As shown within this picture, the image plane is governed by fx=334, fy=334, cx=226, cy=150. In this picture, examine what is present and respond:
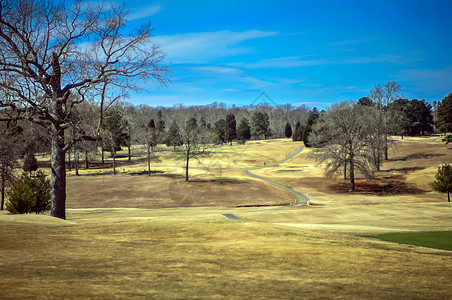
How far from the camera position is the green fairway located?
15.4 meters

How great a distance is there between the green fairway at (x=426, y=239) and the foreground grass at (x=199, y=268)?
622 centimetres

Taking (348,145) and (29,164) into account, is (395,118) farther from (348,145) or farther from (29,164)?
(29,164)

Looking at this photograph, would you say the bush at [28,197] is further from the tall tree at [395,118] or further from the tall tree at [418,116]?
the tall tree at [418,116]

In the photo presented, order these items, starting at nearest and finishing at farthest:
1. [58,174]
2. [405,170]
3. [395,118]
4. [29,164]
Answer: [58,174] → [405,170] → [29,164] → [395,118]

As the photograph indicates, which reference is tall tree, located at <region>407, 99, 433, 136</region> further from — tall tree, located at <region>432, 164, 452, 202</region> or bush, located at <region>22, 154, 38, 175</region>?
bush, located at <region>22, 154, 38, 175</region>

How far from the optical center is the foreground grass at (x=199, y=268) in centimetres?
594

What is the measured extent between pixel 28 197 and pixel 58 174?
42.6 feet

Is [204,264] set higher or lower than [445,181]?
higher

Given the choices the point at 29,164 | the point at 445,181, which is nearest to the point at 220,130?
the point at 29,164

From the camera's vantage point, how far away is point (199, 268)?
754 cm

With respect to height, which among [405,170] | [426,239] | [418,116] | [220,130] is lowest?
[426,239]

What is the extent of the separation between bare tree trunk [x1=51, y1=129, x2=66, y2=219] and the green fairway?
16945 mm

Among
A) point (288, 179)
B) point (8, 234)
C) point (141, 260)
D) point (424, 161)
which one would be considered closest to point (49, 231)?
point (8, 234)

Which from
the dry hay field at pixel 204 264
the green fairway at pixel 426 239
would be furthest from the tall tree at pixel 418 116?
the dry hay field at pixel 204 264
